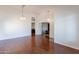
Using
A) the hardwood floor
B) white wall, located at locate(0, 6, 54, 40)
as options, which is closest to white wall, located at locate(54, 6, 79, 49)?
the hardwood floor

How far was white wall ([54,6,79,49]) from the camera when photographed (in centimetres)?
155

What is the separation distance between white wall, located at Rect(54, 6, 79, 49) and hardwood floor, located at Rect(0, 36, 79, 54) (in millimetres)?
104

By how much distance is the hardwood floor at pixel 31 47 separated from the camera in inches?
61.1

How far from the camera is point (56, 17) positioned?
1.64 m

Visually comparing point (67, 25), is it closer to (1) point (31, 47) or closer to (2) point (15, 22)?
(1) point (31, 47)

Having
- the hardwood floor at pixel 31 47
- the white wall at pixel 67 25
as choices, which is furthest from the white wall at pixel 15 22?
the white wall at pixel 67 25

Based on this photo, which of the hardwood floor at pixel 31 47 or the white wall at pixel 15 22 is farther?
the white wall at pixel 15 22

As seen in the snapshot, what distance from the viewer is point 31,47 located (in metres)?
1.65

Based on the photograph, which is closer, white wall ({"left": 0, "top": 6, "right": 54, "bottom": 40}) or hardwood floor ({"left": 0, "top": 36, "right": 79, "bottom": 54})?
hardwood floor ({"left": 0, "top": 36, "right": 79, "bottom": 54})

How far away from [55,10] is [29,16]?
456 millimetres

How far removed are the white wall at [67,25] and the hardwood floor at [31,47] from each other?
104 millimetres

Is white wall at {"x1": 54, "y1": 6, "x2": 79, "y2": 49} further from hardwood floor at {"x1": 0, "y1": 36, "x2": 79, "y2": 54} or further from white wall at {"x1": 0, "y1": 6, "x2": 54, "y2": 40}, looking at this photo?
white wall at {"x1": 0, "y1": 6, "x2": 54, "y2": 40}

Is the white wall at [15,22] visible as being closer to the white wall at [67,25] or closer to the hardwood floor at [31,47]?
the hardwood floor at [31,47]

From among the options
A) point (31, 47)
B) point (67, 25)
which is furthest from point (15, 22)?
point (67, 25)
